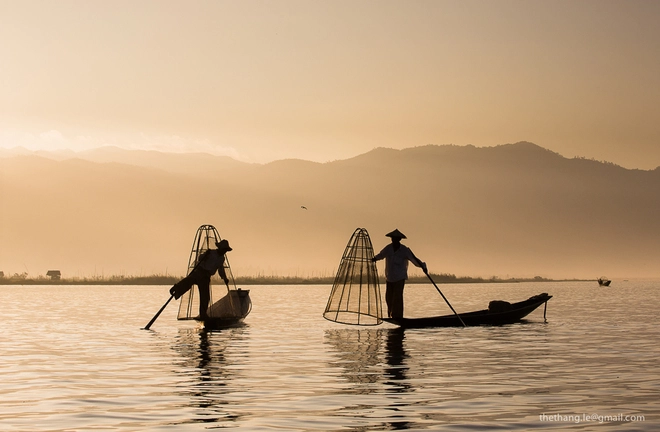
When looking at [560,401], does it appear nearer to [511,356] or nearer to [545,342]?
[511,356]

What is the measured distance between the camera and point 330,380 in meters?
18.1

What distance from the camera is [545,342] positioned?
89.7ft

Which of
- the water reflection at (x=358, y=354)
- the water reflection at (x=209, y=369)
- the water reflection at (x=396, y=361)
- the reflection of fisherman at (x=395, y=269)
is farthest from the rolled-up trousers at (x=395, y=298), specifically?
the water reflection at (x=209, y=369)

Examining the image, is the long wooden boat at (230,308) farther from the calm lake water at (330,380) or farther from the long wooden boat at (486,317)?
the long wooden boat at (486,317)

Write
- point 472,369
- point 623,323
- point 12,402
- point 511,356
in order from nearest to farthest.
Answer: point 12,402
point 472,369
point 511,356
point 623,323

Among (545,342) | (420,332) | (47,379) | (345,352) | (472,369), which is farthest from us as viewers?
(420,332)

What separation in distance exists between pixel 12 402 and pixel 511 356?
38.4 ft

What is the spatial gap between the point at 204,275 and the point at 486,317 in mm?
10032

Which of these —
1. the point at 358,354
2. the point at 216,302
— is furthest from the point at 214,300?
the point at 358,354

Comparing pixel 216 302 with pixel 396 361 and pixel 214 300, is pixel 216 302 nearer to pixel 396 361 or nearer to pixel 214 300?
pixel 214 300

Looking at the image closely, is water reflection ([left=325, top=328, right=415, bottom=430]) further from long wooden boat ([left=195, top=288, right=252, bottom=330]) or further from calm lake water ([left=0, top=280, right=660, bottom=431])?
long wooden boat ([left=195, top=288, right=252, bottom=330])

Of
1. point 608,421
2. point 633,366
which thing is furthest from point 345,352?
point 608,421

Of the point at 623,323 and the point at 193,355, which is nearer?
the point at 193,355

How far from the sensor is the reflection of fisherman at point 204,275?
31.8 metres
